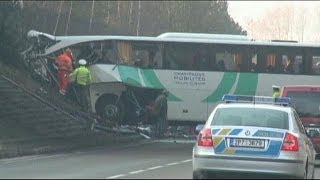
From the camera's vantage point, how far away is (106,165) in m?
16.9

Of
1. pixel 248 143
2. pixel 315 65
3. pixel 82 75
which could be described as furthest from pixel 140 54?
pixel 248 143

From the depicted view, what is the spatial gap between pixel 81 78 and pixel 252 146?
15309 millimetres

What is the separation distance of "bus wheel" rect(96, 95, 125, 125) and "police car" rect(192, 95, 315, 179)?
15.4m

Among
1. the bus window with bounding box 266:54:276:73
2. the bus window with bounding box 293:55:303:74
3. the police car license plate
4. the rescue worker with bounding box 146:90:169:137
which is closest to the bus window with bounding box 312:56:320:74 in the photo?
the bus window with bounding box 293:55:303:74

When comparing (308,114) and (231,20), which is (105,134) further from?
(231,20)

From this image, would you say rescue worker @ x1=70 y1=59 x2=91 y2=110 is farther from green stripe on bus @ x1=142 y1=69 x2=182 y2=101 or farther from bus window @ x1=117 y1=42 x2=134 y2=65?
green stripe on bus @ x1=142 y1=69 x2=182 y2=101

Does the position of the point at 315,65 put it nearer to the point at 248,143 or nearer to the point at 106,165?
the point at 106,165

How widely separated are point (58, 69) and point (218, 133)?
53.8 feet

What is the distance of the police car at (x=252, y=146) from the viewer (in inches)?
454

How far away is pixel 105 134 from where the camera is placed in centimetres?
2736

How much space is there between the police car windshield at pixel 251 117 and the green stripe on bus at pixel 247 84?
1558cm

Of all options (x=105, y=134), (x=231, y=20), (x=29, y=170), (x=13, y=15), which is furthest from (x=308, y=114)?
(x=231, y=20)

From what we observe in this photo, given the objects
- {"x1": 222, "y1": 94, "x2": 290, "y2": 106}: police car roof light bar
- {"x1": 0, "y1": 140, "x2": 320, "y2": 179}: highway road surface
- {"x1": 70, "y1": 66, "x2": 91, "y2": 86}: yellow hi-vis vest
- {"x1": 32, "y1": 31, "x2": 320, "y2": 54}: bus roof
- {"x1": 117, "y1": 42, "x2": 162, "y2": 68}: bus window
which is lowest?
{"x1": 0, "y1": 140, "x2": 320, "y2": 179}: highway road surface

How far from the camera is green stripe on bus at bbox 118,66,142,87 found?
27.1m
